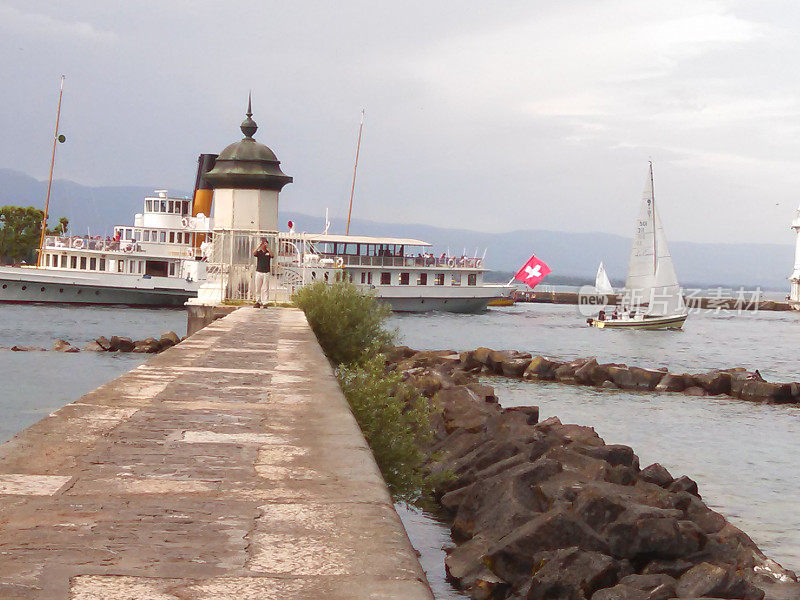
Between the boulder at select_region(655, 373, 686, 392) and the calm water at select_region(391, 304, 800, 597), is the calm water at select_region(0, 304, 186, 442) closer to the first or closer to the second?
the calm water at select_region(391, 304, 800, 597)

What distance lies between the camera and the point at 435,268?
6406cm

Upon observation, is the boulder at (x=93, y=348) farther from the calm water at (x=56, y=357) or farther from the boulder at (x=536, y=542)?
the boulder at (x=536, y=542)

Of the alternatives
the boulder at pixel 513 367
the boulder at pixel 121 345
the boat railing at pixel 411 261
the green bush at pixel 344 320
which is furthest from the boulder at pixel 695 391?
the boat railing at pixel 411 261

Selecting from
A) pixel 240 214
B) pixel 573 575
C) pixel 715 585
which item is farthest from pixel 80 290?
pixel 715 585

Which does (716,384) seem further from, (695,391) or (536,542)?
(536,542)

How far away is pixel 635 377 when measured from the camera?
26047 mm

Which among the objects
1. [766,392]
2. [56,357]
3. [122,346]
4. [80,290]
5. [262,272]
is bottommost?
[56,357]

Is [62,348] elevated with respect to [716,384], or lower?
lower

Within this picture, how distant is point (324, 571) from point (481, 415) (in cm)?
1038

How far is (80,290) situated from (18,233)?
1328 inches

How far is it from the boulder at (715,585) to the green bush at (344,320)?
37.2 feet

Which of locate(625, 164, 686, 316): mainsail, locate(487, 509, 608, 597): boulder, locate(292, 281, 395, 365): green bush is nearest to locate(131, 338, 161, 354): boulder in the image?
locate(292, 281, 395, 365): green bush

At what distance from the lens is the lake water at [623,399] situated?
12000mm

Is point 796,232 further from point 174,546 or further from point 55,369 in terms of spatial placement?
point 174,546
